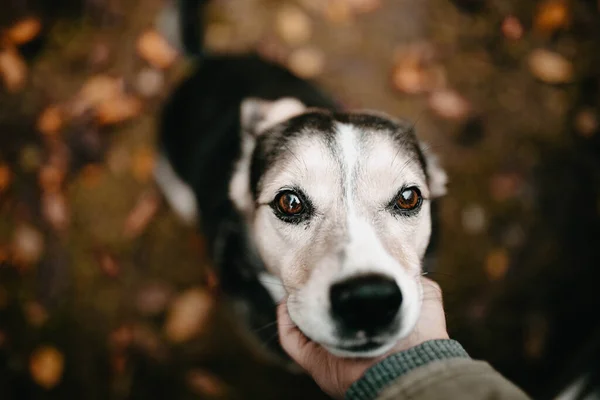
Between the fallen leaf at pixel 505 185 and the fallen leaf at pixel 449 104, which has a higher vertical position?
the fallen leaf at pixel 449 104

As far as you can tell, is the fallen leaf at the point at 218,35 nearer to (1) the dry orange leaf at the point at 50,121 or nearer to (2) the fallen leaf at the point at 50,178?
(1) the dry orange leaf at the point at 50,121

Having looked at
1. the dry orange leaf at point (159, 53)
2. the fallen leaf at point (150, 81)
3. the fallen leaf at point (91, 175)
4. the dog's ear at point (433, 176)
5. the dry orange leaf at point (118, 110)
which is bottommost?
the fallen leaf at point (91, 175)

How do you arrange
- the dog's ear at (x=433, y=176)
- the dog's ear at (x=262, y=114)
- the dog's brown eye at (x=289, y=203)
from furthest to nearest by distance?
1. the dog's ear at (x=262, y=114)
2. the dog's ear at (x=433, y=176)
3. the dog's brown eye at (x=289, y=203)

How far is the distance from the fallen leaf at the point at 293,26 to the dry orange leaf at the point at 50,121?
2216 mm

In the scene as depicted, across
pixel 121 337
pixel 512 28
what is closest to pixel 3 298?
pixel 121 337

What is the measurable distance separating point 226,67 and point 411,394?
2603 mm

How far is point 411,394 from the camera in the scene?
144 cm

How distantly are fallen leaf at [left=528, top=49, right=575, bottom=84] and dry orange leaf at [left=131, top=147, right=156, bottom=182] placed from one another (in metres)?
3.65

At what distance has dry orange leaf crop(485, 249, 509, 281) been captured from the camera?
3533mm

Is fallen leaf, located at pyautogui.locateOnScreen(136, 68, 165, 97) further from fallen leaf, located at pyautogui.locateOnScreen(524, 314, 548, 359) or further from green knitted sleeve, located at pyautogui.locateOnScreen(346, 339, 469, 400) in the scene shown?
fallen leaf, located at pyautogui.locateOnScreen(524, 314, 548, 359)

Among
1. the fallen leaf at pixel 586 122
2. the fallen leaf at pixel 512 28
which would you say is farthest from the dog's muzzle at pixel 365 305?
the fallen leaf at pixel 512 28

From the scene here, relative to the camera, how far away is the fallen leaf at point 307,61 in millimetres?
4145

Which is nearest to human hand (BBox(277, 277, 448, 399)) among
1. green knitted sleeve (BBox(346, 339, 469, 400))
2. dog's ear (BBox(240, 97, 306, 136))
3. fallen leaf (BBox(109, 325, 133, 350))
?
green knitted sleeve (BBox(346, 339, 469, 400))

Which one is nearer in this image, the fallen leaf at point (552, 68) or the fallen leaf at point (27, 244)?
the fallen leaf at point (27, 244)
